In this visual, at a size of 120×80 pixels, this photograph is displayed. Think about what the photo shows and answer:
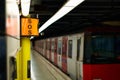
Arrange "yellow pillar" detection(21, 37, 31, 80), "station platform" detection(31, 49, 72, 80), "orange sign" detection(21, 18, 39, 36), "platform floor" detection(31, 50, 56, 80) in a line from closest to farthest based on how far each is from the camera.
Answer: "yellow pillar" detection(21, 37, 31, 80)
"orange sign" detection(21, 18, 39, 36)
"station platform" detection(31, 49, 72, 80)
"platform floor" detection(31, 50, 56, 80)

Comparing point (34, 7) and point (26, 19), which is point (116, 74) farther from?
point (34, 7)

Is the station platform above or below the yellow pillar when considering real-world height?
below

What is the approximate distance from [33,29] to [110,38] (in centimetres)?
268

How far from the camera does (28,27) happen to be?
5969 mm

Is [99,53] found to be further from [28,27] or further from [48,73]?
[48,73]

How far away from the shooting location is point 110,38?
25.7 feet

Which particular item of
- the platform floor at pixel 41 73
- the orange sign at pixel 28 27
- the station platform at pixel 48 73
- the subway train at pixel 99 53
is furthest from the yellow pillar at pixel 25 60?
the platform floor at pixel 41 73

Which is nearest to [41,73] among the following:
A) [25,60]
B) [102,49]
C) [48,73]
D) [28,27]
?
[48,73]

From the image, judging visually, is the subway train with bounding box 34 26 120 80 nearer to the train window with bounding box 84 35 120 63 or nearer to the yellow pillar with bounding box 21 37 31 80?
the train window with bounding box 84 35 120 63

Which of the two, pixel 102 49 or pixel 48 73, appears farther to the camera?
pixel 48 73

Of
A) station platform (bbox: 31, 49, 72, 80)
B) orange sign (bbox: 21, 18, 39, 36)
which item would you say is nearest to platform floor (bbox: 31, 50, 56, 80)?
station platform (bbox: 31, 49, 72, 80)

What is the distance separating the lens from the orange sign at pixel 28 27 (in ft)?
19.5

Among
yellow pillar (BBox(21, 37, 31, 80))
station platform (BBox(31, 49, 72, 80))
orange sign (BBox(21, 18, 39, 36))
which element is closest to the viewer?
yellow pillar (BBox(21, 37, 31, 80))

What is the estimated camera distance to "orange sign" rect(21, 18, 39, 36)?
5.93 metres
